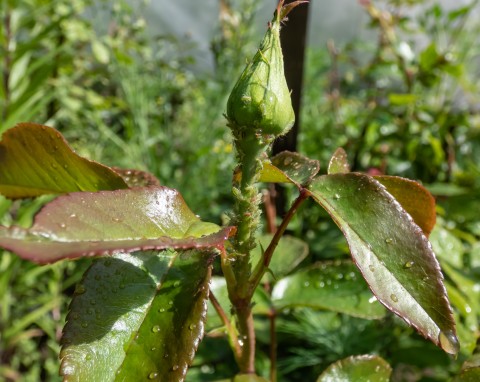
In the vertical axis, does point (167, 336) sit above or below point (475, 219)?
above

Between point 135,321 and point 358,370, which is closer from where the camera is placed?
point 135,321

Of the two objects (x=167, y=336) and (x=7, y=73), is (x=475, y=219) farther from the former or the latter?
(x=7, y=73)

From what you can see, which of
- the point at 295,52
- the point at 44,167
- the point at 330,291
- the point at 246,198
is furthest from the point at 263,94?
the point at 295,52

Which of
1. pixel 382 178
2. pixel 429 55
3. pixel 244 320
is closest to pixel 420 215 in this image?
pixel 382 178

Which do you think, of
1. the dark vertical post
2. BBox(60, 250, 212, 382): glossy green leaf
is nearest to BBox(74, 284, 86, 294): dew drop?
BBox(60, 250, 212, 382): glossy green leaf

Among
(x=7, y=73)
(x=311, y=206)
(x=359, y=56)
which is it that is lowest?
(x=359, y=56)

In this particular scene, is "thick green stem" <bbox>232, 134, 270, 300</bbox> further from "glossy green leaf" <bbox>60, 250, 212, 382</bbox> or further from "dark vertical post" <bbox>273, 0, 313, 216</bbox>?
"dark vertical post" <bbox>273, 0, 313, 216</bbox>

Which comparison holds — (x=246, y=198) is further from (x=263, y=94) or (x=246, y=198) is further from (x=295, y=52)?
(x=295, y=52)
